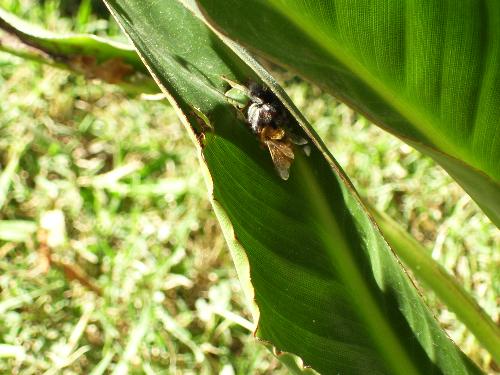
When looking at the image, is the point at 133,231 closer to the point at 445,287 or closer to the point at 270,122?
the point at 445,287

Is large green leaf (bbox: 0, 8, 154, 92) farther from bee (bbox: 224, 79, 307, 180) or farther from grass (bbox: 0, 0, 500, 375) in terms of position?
grass (bbox: 0, 0, 500, 375)

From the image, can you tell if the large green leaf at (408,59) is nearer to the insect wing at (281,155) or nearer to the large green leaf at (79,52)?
the insect wing at (281,155)

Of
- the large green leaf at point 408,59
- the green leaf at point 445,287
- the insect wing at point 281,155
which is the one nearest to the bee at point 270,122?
the insect wing at point 281,155

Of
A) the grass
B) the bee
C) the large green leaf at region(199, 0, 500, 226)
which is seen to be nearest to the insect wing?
the bee

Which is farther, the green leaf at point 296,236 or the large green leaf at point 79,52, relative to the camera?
the large green leaf at point 79,52

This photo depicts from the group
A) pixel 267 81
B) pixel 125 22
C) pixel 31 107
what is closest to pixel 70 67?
pixel 125 22

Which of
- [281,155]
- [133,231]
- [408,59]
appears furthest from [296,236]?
[133,231]
